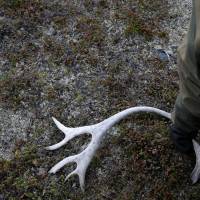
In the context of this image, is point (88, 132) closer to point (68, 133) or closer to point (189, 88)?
point (68, 133)

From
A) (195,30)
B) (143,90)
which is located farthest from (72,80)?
(195,30)

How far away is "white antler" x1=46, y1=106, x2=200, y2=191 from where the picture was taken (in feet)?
18.3

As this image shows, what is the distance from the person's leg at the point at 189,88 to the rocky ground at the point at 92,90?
0.56 m

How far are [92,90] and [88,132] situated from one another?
2.88ft

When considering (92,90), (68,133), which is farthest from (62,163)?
(92,90)

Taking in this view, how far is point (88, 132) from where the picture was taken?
18.8 ft

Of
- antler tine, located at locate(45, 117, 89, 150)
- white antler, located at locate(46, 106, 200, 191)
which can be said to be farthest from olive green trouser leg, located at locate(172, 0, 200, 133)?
antler tine, located at locate(45, 117, 89, 150)

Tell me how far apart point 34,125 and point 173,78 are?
1.87m

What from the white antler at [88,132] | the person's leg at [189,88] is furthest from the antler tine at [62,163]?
the person's leg at [189,88]

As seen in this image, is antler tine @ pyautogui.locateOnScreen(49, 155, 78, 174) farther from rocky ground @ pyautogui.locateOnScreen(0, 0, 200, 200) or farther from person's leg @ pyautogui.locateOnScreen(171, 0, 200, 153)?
person's leg @ pyautogui.locateOnScreen(171, 0, 200, 153)

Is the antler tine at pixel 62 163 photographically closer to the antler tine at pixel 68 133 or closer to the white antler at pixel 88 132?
the white antler at pixel 88 132

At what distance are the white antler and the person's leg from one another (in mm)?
580

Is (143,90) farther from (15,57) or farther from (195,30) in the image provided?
(195,30)

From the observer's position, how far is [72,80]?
6574 mm
